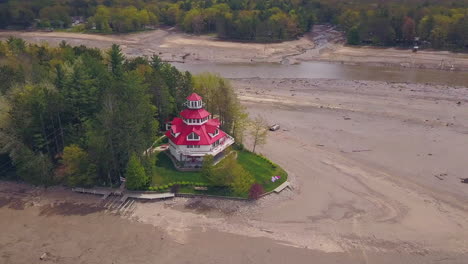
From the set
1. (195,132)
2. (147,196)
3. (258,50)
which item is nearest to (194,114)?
(195,132)

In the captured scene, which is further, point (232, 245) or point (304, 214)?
→ point (304, 214)

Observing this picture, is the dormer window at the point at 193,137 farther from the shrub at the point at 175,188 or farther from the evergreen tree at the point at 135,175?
the evergreen tree at the point at 135,175

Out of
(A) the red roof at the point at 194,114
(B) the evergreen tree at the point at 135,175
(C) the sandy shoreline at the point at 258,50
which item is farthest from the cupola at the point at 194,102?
(C) the sandy shoreline at the point at 258,50

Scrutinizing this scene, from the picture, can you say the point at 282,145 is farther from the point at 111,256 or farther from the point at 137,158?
the point at 111,256

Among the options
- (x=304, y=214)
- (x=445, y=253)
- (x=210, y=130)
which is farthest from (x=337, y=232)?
(x=210, y=130)

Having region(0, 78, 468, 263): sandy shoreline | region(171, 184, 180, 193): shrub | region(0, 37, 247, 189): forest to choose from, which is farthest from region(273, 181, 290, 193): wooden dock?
region(0, 37, 247, 189): forest

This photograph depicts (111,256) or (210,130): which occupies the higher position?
(210,130)
